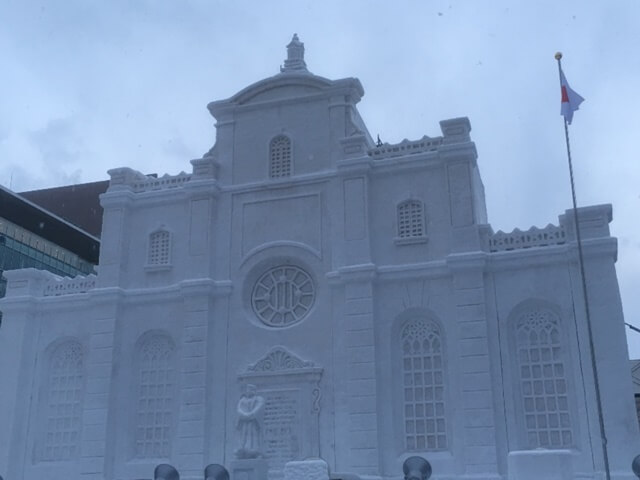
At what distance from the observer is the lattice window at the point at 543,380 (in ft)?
73.9

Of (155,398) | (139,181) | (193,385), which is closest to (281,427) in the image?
(193,385)

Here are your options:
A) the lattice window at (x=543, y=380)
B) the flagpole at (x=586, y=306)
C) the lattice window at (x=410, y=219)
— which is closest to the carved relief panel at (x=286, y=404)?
the lattice window at (x=410, y=219)

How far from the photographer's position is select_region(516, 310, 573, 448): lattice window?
73.9 ft

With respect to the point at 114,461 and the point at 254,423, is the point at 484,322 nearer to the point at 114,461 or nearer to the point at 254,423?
the point at 254,423

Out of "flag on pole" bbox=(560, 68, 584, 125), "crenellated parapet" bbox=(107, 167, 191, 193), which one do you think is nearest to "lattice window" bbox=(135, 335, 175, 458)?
"crenellated parapet" bbox=(107, 167, 191, 193)

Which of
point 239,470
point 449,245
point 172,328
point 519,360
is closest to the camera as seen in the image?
point 239,470

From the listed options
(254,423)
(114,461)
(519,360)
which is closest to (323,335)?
(254,423)

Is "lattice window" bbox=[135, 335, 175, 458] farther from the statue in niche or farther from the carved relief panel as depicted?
the statue in niche

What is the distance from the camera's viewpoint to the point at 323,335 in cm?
2550

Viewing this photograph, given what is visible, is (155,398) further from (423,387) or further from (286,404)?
(423,387)

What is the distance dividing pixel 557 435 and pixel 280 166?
1272 centimetres

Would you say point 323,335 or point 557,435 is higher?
point 323,335

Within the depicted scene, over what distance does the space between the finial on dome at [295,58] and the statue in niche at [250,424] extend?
42.4 ft

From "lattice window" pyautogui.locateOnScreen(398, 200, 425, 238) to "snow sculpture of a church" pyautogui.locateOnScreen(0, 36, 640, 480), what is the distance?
65 millimetres
